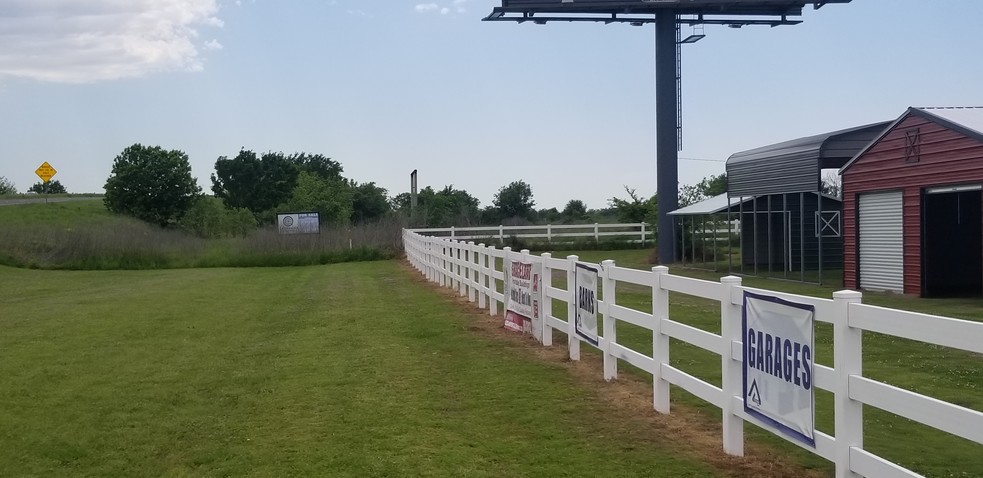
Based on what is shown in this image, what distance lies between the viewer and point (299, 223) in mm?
42125

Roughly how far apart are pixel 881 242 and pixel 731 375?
16099 mm

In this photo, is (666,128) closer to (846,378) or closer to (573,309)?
(573,309)

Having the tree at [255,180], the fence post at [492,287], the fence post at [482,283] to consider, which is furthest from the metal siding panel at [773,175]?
the tree at [255,180]

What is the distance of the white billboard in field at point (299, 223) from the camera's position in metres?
41.6

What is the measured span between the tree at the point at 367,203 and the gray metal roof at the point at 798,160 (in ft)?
142

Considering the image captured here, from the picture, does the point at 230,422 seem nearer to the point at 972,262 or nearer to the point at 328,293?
the point at 328,293

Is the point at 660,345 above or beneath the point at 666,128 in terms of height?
beneath

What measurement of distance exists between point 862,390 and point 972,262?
18217mm

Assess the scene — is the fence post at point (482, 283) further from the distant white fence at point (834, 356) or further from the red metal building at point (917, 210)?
the red metal building at point (917, 210)

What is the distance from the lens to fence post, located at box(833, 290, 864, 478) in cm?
522

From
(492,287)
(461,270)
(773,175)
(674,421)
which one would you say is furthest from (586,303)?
(773,175)

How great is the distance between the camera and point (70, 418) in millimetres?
8250

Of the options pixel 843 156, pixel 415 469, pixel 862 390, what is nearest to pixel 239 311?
pixel 415 469

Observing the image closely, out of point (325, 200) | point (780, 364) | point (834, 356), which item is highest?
point (325, 200)
